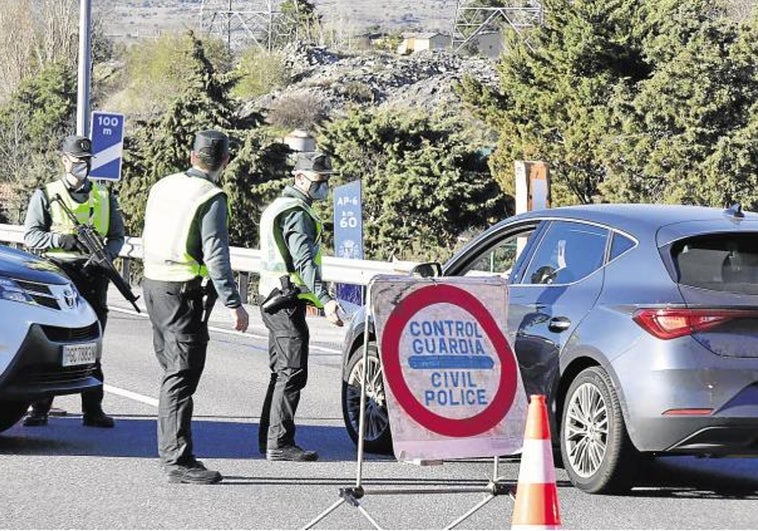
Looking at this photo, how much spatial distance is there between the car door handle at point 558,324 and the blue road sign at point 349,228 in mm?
11618

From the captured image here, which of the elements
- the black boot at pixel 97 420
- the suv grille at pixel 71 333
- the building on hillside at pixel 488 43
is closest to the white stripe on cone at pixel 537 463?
the suv grille at pixel 71 333

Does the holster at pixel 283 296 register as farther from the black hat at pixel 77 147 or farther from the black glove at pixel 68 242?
the black hat at pixel 77 147

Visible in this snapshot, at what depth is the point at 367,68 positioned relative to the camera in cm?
9781

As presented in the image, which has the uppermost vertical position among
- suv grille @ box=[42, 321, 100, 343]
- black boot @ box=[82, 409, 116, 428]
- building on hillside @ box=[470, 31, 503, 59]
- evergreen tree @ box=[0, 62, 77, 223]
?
building on hillside @ box=[470, 31, 503, 59]

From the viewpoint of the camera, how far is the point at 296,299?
9062 mm

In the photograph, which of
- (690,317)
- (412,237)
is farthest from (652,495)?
(412,237)

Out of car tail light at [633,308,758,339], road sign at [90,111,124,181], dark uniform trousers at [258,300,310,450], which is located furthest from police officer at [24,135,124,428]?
road sign at [90,111,124,181]

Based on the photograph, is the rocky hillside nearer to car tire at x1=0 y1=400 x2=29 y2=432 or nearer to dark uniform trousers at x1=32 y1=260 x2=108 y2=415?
dark uniform trousers at x1=32 y1=260 x2=108 y2=415

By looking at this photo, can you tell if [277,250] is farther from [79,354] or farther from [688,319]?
[688,319]

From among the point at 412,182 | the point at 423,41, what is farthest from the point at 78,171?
the point at 423,41

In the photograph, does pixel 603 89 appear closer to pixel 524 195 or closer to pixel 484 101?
pixel 484 101

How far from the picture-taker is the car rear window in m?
7.91

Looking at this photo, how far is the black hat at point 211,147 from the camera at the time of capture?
8367 millimetres

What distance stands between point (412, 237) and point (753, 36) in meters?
11.0
